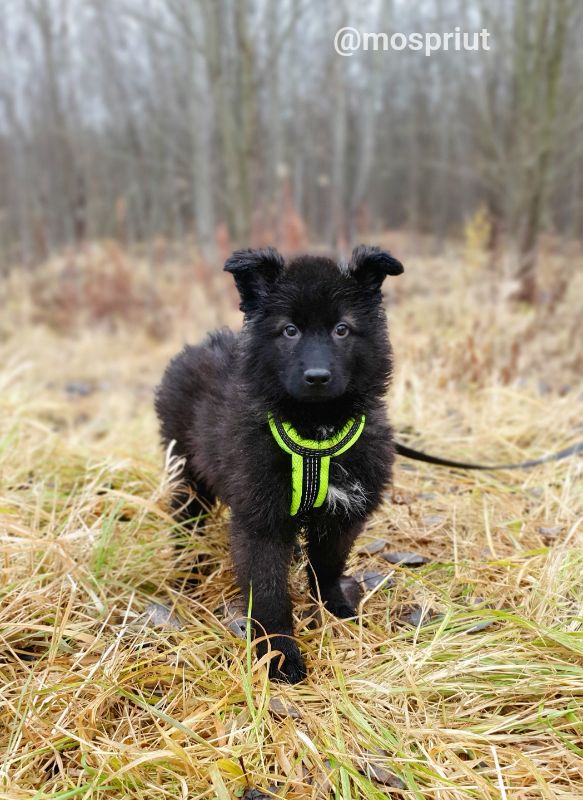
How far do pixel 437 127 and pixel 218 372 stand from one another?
3004cm

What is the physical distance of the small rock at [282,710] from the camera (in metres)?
2.32

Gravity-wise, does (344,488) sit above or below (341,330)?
below

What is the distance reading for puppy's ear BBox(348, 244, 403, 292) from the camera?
2.49 meters

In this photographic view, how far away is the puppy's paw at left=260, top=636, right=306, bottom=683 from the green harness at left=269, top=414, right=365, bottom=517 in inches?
19.4

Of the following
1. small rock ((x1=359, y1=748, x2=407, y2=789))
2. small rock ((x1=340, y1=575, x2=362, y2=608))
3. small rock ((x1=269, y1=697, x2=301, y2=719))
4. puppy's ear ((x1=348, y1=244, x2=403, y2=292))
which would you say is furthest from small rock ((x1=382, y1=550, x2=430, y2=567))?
puppy's ear ((x1=348, y1=244, x2=403, y2=292))

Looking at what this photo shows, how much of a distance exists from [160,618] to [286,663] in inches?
23.7

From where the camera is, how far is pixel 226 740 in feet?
7.18

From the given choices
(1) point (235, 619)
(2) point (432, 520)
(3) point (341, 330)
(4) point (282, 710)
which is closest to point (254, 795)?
(4) point (282, 710)

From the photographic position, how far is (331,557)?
2816mm

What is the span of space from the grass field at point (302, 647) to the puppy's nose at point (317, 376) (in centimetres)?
98

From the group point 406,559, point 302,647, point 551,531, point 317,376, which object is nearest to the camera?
point 317,376

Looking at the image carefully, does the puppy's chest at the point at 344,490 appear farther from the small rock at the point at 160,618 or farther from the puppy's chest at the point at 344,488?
the small rock at the point at 160,618

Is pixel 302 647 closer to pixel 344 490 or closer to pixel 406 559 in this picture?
pixel 344 490

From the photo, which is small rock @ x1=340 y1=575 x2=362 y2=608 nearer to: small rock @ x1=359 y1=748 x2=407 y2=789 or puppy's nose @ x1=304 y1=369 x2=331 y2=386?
small rock @ x1=359 y1=748 x2=407 y2=789
